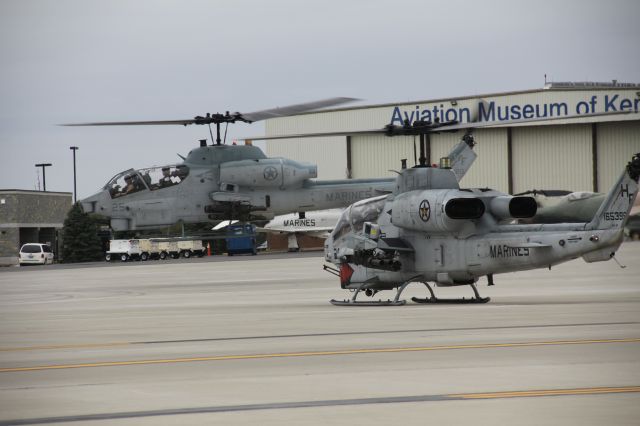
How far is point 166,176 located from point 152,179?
17.7 inches

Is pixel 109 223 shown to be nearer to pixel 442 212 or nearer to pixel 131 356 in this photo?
pixel 442 212

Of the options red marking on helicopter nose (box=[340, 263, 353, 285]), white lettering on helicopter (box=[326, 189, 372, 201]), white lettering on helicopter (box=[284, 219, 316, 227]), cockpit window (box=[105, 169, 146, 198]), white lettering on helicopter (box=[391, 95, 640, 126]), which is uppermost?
white lettering on helicopter (box=[391, 95, 640, 126])

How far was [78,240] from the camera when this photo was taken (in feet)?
234

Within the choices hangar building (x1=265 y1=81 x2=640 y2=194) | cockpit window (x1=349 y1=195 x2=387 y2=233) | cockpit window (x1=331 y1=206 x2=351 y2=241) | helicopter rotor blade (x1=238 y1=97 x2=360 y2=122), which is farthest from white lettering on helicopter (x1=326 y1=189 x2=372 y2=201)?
hangar building (x1=265 y1=81 x2=640 y2=194)

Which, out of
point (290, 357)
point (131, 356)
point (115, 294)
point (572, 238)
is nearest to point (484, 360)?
point (290, 357)

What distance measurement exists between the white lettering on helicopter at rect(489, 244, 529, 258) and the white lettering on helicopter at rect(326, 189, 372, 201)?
13.1 metres

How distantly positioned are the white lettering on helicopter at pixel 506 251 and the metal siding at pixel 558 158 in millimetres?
50981

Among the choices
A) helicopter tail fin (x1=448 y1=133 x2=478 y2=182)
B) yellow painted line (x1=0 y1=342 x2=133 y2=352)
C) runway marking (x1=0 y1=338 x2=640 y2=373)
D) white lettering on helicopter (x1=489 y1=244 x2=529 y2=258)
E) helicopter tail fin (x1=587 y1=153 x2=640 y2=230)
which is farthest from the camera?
helicopter tail fin (x1=448 y1=133 x2=478 y2=182)

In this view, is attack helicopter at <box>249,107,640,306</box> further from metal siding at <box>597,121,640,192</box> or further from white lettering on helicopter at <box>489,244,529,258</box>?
metal siding at <box>597,121,640,192</box>

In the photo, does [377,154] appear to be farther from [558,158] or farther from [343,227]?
[343,227]

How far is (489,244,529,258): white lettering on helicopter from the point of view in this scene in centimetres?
1836

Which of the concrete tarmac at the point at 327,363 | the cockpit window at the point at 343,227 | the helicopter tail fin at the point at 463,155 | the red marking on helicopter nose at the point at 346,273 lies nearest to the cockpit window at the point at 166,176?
the helicopter tail fin at the point at 463,155

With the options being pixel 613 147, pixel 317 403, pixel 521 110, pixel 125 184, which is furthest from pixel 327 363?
pixel 521 110

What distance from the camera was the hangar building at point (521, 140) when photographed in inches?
2645
